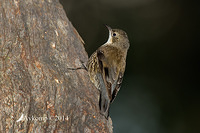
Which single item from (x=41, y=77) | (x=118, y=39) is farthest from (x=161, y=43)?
(x=41, y=77)

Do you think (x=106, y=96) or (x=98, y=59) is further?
(x=98, y=59)

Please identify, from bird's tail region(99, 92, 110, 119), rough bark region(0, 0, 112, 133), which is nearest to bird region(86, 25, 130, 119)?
bird's tail region(99, 92, 110, 119)

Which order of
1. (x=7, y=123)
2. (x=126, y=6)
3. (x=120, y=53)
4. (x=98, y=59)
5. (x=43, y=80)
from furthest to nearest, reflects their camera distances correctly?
(x=126, y=6), (x=120, y=53), (x=98, y=59), (x=43, y=80), (x=7, y=123)

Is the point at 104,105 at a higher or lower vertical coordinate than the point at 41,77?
lower

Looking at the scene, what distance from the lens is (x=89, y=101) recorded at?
349cm

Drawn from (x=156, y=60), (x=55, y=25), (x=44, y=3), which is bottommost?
(x=156, y=60)

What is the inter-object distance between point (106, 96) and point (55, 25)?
1180mm

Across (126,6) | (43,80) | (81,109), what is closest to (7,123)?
(43,80)

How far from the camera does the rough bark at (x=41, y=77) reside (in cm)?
298

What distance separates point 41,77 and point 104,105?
2.85ft

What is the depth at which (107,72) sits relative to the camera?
412 cm

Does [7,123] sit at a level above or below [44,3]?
below

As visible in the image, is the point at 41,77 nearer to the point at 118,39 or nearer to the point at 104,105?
the point at 104,105

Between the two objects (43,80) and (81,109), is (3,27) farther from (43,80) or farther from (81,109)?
(81,109)
